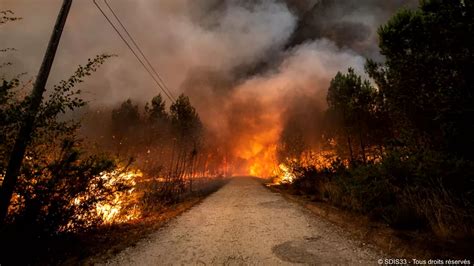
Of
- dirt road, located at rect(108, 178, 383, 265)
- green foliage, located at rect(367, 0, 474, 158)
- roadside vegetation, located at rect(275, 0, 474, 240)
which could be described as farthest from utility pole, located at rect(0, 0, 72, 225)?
green foliage, located at rect(367, 0, 474, 158)

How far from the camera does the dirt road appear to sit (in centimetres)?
432

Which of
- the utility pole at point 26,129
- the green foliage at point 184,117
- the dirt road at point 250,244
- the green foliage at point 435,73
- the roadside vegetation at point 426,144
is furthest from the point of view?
the green foliage at point 184,117

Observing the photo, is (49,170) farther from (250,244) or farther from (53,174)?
(250,244)

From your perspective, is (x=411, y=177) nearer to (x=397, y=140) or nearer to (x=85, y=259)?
(x=397, y=140)

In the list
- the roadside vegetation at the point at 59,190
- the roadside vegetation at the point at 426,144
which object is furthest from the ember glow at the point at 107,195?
the roadside vegetation at the point at 426,144

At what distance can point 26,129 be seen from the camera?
15.7 ft

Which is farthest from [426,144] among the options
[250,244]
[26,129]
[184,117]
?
[184,117]

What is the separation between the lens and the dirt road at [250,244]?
14.2 ft

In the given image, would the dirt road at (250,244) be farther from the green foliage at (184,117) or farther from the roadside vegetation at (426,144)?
the green foliage at (184,117)

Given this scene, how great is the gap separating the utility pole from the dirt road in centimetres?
242

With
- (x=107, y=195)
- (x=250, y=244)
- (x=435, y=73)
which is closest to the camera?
(x=250, y=244)

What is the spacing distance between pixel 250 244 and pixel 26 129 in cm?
528

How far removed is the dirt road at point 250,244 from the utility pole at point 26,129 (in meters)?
2.42

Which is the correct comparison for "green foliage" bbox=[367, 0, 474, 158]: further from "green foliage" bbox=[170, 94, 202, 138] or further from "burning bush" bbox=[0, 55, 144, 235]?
"green foliage" bbox=[170, 94, 202, 138]
